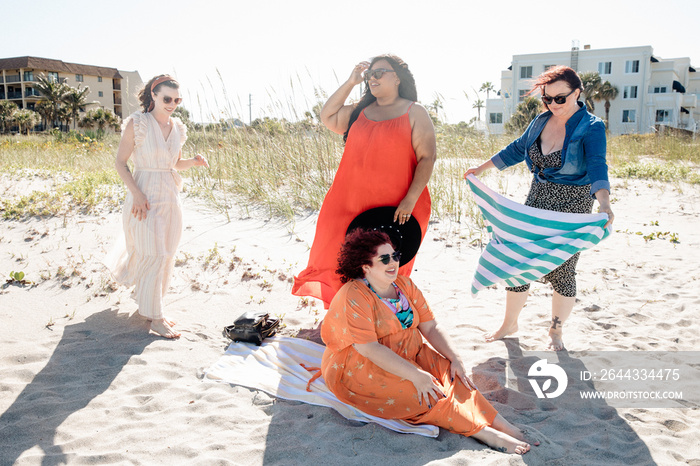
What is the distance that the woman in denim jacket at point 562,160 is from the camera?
9.47 ft

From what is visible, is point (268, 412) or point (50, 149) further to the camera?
point (50, 149)

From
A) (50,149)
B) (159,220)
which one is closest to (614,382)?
(159,220)

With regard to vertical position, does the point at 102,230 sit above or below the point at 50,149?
below

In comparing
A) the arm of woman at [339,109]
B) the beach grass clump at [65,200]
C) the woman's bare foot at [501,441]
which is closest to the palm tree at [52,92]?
the beach grass clump at [65,200]

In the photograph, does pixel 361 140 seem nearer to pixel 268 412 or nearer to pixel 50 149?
pixel 268 412

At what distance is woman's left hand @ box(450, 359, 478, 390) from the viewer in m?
2.49

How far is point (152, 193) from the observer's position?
3.51m

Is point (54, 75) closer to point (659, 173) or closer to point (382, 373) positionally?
point (659, 173)

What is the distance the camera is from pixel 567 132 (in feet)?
9.77

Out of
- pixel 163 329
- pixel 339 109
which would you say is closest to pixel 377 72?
pixel 339 109

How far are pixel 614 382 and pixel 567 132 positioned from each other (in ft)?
4.93

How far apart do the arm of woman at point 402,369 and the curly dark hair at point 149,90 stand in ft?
7.38

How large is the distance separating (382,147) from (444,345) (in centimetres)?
118

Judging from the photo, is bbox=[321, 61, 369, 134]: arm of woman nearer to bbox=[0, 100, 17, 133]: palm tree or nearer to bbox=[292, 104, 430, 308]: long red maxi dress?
bbox=[292, 104, 430, 308]: long red maxi dress
